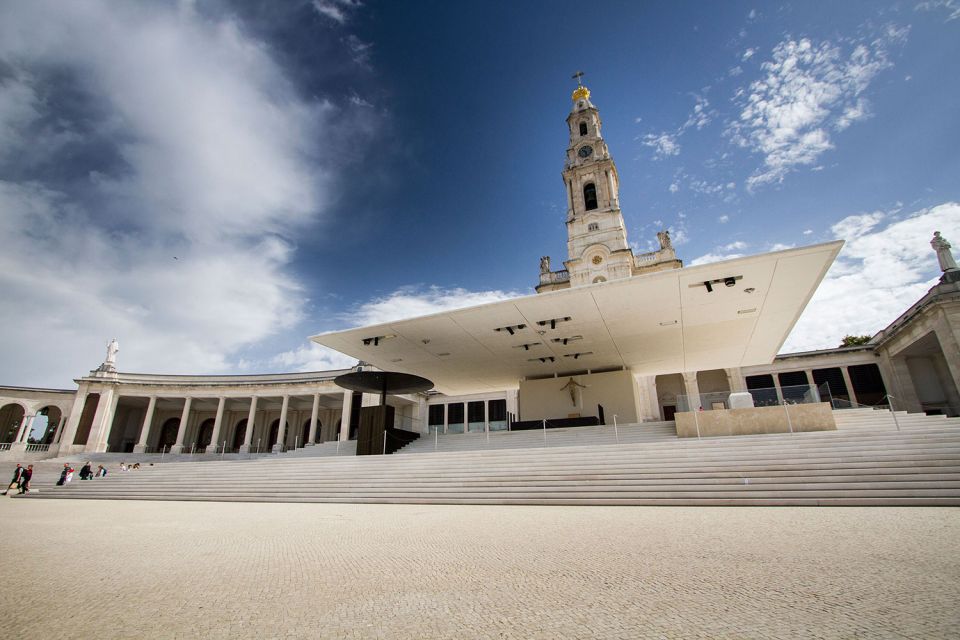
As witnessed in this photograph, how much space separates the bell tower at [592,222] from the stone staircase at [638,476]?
924 inches

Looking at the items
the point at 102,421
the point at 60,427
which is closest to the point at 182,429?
the point at 102,421

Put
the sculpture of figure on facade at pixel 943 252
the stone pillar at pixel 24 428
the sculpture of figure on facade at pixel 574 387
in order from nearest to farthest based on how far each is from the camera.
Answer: the sculpture of figure on facade at pixel 943 252 < the sculpture of figure on facade at pixel 574 387 < the stone pillar at pixel 24 428

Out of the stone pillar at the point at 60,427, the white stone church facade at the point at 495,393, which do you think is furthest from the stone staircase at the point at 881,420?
the stone pillar at the point at 60,427

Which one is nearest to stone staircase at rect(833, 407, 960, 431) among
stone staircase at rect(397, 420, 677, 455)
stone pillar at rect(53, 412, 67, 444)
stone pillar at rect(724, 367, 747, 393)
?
stone staircase at rect(397, 420, 677, 455)

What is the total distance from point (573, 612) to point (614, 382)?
2215 centimetres

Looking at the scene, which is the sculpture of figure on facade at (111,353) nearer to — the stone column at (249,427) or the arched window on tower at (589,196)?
the stone column at (249,427)

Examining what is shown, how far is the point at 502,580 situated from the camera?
3123mm

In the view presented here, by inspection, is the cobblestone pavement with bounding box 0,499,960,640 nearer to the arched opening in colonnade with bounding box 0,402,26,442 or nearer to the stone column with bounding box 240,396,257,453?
the stone column with bounding box 240,396,257,453

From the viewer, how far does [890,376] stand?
2759cm

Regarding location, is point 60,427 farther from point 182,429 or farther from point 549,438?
point 549,438

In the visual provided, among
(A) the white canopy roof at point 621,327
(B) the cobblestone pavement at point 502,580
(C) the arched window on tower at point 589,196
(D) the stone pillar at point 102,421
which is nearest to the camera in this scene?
(B) the cobblestone pavement at point 502,580

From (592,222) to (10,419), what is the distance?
2059 inches

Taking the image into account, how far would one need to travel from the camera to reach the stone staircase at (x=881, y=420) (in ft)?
35.0

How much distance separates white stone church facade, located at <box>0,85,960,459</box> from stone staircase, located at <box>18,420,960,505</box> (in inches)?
325
